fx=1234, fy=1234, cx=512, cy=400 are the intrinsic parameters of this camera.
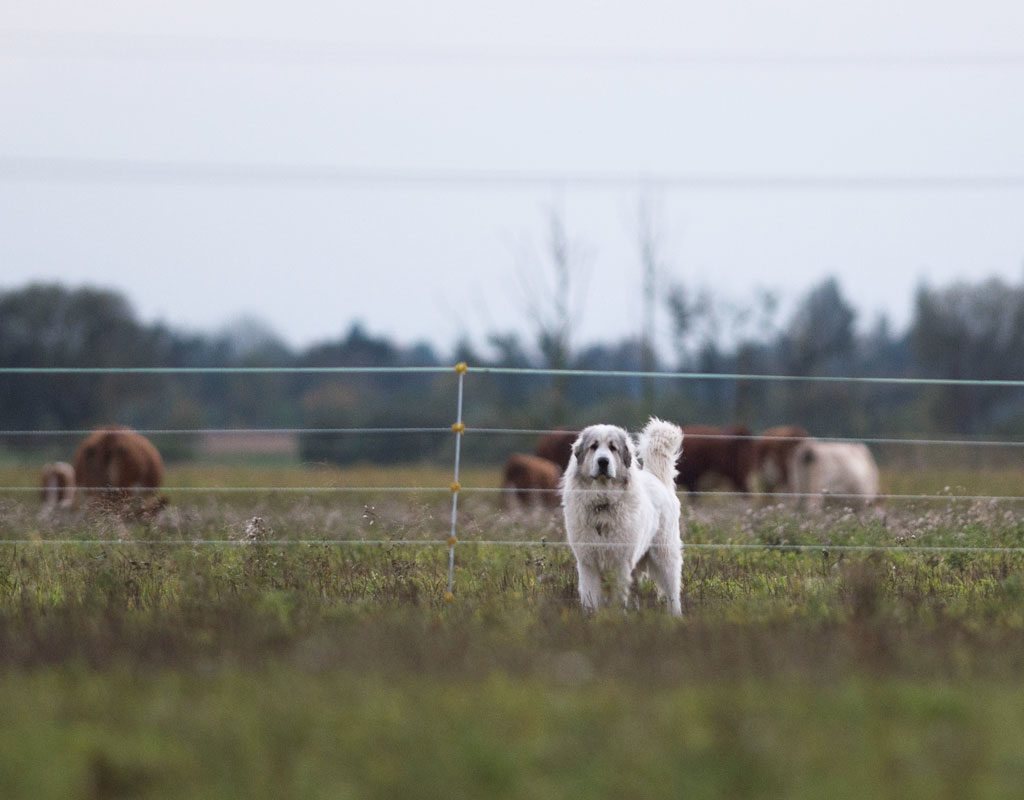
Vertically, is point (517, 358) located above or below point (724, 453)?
above

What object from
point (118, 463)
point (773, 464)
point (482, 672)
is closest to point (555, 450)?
point (773, 464)

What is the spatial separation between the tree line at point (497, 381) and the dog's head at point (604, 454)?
839 inches

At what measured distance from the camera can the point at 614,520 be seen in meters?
8.12

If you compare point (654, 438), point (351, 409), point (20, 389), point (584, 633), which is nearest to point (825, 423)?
point (351, 409)

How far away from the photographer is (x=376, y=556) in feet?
31.8

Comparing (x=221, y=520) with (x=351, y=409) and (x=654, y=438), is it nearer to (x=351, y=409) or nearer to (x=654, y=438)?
(x=654, y=438)

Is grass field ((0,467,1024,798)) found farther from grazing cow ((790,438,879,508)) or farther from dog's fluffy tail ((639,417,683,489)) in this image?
grazing cow ((790,438,879,508))

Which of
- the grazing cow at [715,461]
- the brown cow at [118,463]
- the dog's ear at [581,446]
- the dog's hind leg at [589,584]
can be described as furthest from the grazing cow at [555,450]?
the dog's hind leg at [589,584]

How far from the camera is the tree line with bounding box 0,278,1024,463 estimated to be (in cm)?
3262

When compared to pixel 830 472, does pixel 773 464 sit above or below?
above

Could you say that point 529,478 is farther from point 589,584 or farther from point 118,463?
point 589,584

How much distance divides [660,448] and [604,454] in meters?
1.11

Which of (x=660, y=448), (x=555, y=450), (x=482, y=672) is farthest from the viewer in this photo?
(x=555, y=450)

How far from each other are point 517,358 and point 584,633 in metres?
26.2
